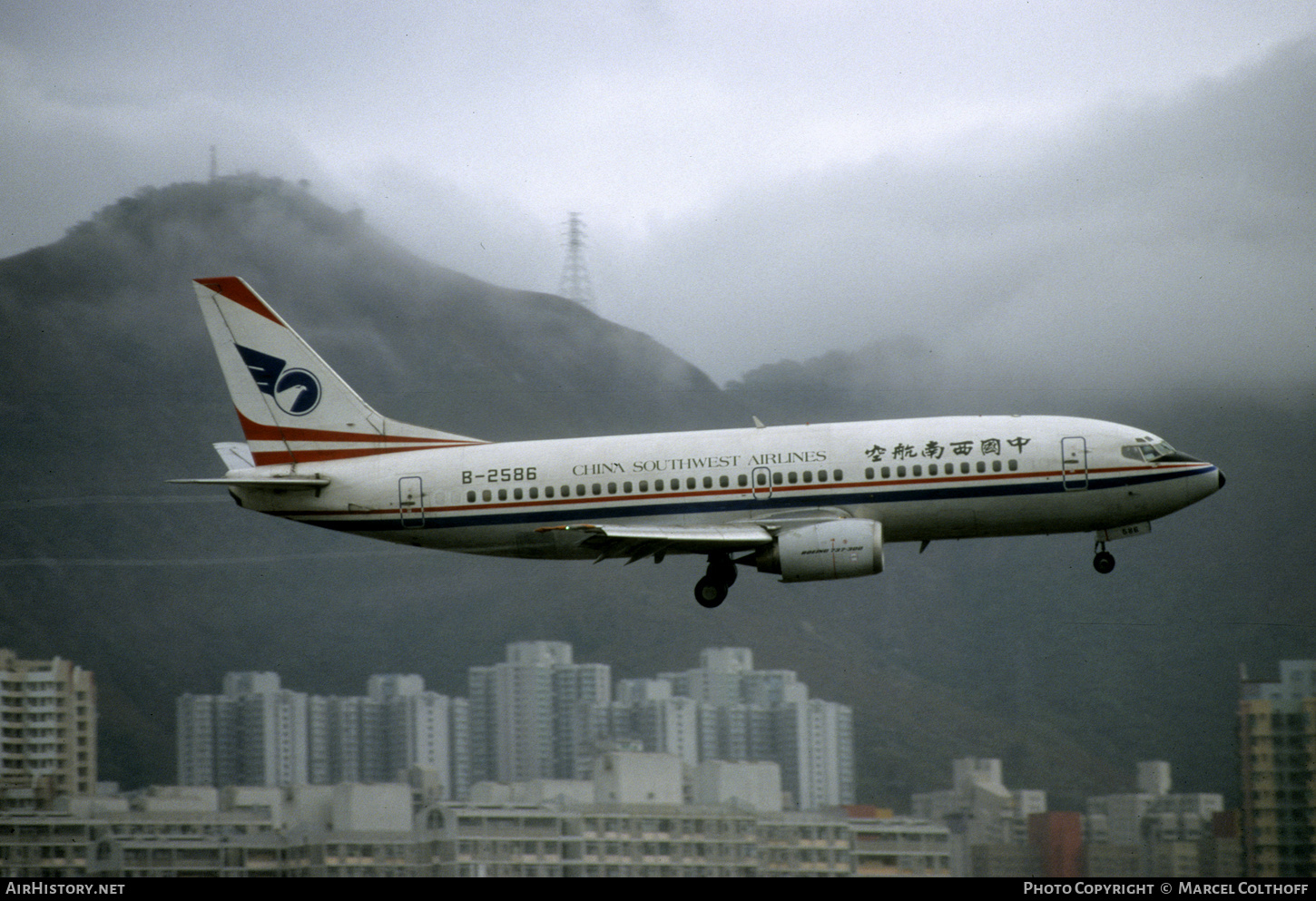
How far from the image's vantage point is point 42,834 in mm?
123500

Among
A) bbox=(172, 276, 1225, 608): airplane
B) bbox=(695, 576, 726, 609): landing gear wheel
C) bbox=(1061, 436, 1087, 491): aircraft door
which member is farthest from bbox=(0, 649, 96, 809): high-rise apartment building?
bbox=(1061, 436, 1087, 491): aircraft door

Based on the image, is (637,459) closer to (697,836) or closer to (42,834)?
(697,836)

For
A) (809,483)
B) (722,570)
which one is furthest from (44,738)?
(809,483)

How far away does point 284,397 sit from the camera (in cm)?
6228

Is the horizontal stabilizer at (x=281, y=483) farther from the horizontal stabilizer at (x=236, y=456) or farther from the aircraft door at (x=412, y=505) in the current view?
the aircraft door at (x=412, y=505)

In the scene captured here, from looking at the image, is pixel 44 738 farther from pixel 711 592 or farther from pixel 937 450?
pixel 937 450

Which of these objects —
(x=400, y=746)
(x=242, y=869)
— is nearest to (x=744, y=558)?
(x=242, y=869)

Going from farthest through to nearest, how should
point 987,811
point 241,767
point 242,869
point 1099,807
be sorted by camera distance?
point 241,767 < point 1099,807 < point 987,811 < point 242,869

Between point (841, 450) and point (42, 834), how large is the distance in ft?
327

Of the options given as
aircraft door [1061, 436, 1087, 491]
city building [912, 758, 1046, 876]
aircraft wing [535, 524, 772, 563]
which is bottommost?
city building [912, 758, 1046, 876]

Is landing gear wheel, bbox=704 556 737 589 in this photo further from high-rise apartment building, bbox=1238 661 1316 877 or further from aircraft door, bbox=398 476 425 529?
high-rise apartment building, bbox=1238 661 1316 877

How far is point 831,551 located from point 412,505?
59.4 feet

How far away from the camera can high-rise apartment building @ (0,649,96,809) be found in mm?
141250

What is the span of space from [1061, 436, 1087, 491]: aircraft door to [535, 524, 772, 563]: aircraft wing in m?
12.4
